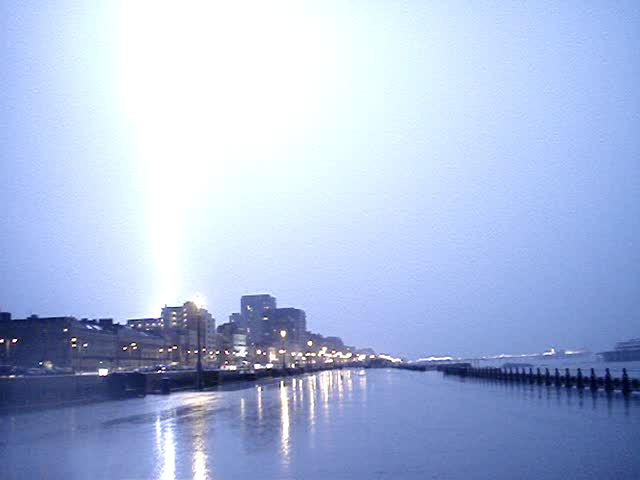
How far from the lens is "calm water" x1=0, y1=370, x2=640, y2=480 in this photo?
45.6 feet

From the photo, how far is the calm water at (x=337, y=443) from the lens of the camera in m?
13.9

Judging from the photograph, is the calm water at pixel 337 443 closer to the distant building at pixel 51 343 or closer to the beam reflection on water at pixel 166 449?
the beam reflection on water at pixel 166 449

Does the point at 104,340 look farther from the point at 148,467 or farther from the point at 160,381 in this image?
the point at 148,467

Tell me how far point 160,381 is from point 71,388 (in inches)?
435

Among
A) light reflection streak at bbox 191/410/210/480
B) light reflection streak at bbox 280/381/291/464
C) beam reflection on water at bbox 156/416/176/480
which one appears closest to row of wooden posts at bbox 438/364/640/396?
light reflection streak at bbox 280/381/291/464

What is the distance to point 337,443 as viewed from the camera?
59.7ft

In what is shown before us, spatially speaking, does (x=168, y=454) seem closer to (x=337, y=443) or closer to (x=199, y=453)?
(x=199, y=453)

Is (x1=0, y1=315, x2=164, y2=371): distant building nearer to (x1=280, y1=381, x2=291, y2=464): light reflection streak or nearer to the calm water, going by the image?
(x1=280, y1=381, x2=291, y2=464): light reflection streak

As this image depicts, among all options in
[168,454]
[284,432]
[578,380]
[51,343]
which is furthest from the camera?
[51,343]

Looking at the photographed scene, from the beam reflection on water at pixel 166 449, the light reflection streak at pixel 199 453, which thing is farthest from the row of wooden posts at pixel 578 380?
the beam reflection on water at pixel 166 449

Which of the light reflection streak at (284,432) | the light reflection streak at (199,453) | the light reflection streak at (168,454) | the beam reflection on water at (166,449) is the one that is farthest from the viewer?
the light reflection streak at (284,432)

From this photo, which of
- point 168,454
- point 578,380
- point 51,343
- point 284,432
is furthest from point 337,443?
point 51,343

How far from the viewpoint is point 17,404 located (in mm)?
35375

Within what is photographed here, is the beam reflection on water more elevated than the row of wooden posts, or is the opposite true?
the beam reflection on water
